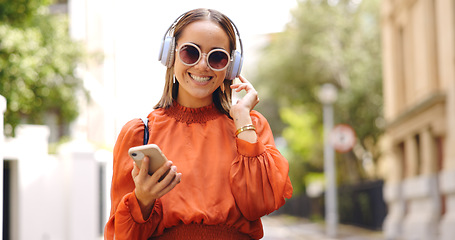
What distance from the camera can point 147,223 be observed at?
2.40m

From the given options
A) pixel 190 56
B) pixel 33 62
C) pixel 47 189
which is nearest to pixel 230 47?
pixel 190 56

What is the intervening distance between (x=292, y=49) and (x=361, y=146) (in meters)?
5.40

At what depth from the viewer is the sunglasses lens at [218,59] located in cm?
249

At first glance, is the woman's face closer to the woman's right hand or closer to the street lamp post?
the woman's right hand

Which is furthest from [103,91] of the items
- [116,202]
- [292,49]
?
[116,202]

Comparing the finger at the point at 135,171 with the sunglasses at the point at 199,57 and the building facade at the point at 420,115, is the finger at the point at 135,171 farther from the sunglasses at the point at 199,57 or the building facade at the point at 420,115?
the building facade at the point at 420,115

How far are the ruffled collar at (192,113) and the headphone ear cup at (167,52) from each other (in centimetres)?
18

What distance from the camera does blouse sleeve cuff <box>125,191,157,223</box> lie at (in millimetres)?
2328

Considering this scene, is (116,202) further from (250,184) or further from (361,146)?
(361,146)

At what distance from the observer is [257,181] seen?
238cm

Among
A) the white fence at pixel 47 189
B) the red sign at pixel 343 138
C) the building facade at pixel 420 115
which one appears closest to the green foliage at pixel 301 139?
the red sign at pixel 343 138

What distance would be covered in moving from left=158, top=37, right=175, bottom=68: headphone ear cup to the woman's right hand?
1.64ft

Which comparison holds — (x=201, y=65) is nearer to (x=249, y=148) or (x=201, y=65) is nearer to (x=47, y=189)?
(x=249, y=148)

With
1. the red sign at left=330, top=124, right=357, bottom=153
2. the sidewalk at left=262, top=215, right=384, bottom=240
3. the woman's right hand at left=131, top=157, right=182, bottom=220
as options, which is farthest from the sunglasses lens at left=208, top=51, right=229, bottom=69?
the red sign at left=330, top=124, right=357, bottom=153
